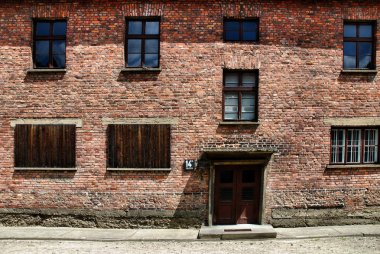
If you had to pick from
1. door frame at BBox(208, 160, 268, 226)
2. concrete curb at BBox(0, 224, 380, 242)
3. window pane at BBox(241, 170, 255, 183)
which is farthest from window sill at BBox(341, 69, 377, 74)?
concrete curb at BBox(0, 224, 380, 242)

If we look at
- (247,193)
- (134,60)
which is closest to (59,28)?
(134,60)

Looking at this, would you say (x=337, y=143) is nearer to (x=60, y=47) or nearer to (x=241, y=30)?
(x=241, y=30)

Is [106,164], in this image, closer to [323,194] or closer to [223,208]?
[223,208]

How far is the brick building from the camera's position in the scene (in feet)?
35.9

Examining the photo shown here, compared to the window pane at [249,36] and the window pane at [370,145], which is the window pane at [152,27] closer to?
the window pane at [249,36]

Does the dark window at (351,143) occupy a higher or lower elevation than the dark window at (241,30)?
lower

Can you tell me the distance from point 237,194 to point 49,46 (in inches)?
322

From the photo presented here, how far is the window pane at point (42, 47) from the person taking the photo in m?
11.2

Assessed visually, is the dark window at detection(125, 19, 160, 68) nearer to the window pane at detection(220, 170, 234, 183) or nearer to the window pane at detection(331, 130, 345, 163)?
the window pane at detection(220, 170, 234, 183)

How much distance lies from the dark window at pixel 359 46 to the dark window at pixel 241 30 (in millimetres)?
3138

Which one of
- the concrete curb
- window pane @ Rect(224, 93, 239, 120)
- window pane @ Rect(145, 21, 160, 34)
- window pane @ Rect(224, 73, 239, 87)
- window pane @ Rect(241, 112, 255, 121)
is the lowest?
the concrete curb

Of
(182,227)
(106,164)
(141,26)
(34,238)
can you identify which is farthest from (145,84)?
(34,238)

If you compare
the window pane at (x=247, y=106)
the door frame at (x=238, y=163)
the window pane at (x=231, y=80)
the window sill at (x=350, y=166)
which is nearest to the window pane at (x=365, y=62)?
the window sill at (x=350, y=166)

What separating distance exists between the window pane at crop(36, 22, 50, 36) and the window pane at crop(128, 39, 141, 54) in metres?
2.84
